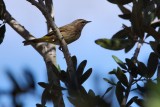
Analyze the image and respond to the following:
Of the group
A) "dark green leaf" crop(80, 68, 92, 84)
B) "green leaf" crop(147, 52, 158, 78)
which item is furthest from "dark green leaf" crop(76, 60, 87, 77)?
"green leaf" crop(147, 52, 158, 78)

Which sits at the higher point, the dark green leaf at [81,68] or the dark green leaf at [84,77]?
the dark green leaf at [81,68]

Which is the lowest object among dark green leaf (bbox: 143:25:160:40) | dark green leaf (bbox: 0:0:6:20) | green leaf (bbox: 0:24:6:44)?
dark green leaf (bbox: 143:25:160:40)

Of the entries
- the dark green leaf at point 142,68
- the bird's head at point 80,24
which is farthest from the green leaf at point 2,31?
the bird's head at point 80,24

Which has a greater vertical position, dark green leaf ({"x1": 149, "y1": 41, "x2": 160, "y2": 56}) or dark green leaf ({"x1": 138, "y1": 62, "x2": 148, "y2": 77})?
dark green leaf ({"x1": 149, "y1": 41, "x2": 160, "y2": 56})

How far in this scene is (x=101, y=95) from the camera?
2.22 ft

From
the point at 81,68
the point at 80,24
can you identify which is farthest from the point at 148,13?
the point at 80,24

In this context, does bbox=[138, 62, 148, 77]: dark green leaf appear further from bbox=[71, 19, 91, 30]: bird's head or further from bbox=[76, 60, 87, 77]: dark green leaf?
bbox=[71, 19, 91, 30]: bird's head

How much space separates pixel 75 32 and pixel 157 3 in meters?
3.98

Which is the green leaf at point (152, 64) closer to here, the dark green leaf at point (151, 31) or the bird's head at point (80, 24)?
the dark green leaf at point (151, 31)

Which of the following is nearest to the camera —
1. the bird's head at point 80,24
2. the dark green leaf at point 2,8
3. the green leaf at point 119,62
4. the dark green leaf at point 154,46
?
the dark green leaf at point 154,46

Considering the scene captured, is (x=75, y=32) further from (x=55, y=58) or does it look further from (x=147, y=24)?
(x=147, y=24)

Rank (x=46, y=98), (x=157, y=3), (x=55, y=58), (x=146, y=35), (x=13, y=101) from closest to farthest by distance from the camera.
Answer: (x=13, y=101) < (x=46, y=98) < (x=146, y=35) < (x=157, y=3) < (x=55, y=58)

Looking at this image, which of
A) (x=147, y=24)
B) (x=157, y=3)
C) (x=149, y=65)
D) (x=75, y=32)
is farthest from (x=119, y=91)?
(x=75, y=32)

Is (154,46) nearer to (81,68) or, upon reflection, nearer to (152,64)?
(152,64)
